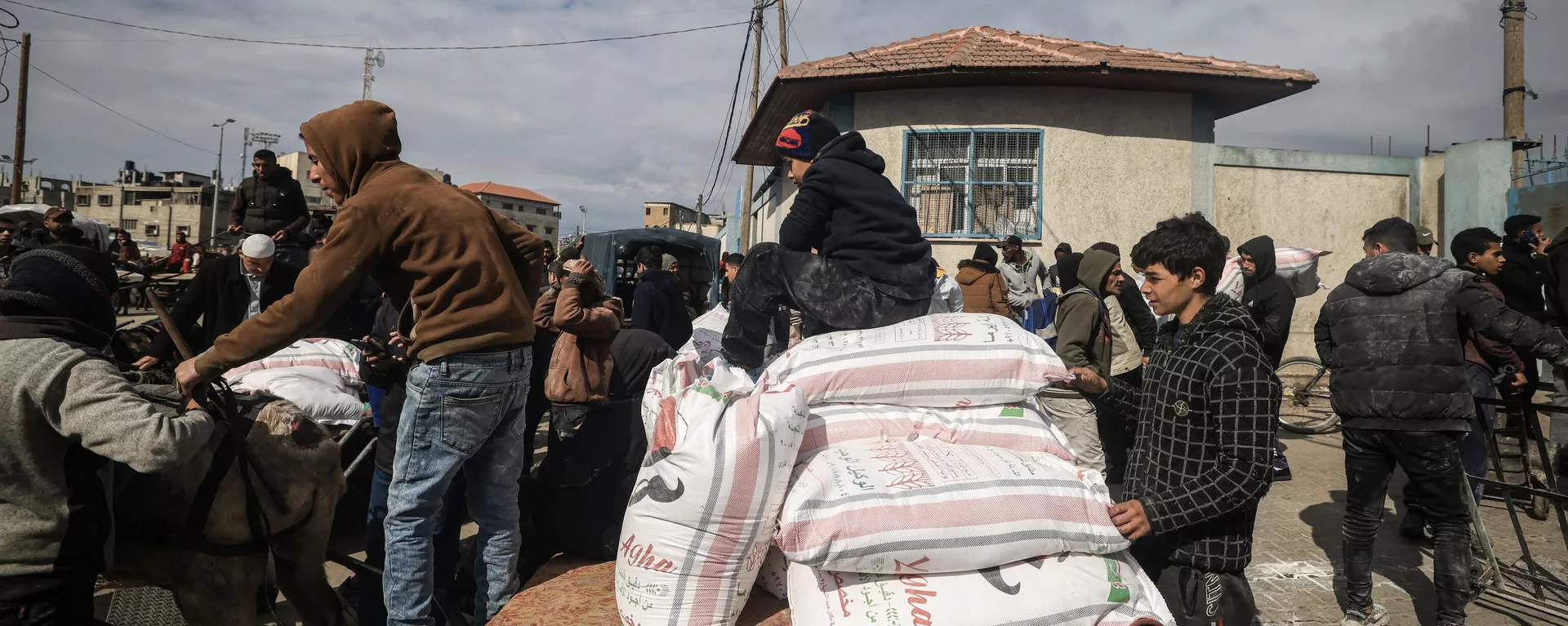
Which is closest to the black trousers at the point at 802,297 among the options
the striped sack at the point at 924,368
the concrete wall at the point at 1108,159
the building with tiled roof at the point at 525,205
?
the striped sack at the point at 924,368

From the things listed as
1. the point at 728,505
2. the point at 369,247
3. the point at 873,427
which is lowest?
the point at 728,505

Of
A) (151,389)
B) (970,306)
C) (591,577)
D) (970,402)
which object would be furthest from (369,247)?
(970,306)

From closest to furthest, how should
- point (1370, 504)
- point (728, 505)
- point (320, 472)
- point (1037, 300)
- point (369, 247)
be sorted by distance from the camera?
1. point (728, 505)
2. point (369, 247)
3. point (320, 472)
4. point (1370, 504)
5. point (1037, 300)

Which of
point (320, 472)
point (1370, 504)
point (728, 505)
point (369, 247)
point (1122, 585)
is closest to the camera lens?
point (728, 505)

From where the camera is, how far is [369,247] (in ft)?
7.12

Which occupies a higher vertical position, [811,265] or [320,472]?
[811,265]

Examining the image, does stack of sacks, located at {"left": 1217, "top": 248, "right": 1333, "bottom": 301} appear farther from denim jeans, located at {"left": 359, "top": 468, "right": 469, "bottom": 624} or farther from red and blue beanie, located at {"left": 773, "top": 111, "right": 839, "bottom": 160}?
denim jeans, located at {"left": 359, "top": 468, "right": 469, "bottom": 624}

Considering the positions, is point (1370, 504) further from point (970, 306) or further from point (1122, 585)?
point (970, 306)

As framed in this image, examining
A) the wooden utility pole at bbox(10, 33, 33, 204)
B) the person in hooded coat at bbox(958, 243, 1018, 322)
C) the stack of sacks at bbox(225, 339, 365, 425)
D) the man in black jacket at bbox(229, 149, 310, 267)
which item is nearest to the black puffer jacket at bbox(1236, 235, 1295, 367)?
the person in hooded coat at bbox(958, 243, 1018, 322)

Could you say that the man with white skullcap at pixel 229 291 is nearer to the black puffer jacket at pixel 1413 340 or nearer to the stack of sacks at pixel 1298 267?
the black puffer jacket at pixel 1413 340

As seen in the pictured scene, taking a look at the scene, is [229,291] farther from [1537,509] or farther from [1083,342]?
[1537,509]

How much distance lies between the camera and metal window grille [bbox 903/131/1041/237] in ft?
35.2

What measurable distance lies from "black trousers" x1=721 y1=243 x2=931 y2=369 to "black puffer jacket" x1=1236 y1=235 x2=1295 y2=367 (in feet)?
13.4

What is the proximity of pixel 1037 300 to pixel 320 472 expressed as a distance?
5893 mm
